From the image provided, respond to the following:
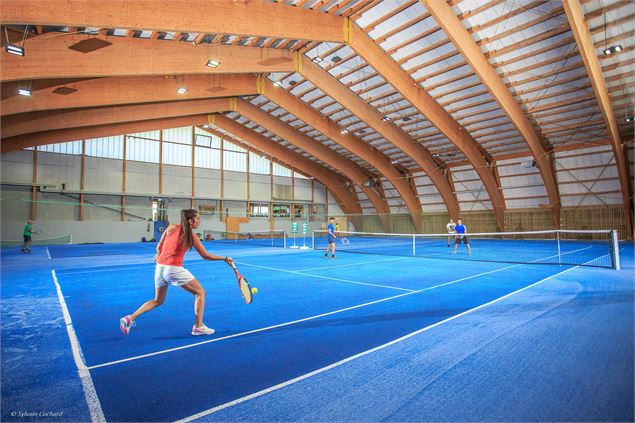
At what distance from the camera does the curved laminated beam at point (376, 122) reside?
20.6m

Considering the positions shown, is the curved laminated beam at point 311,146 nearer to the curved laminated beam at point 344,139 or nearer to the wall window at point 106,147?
the curved laminated beam at point 344,139

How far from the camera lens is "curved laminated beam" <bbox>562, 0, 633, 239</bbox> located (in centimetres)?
1327

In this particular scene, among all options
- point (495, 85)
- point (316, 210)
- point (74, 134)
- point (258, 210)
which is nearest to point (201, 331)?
point (495, 85)

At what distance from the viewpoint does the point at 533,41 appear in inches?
639

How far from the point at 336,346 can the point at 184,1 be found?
12716 millimetres

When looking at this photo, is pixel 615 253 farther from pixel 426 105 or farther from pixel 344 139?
pixel 344 139

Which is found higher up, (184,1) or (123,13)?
(184,1)

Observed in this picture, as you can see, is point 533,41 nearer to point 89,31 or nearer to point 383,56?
point 383,56

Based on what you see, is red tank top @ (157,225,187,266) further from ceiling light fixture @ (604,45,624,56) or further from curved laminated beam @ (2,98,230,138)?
curved laminated beam @ (2,98,230,138)

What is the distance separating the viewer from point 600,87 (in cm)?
1688

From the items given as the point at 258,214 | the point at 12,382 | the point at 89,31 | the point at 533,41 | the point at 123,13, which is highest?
the point at 533,41

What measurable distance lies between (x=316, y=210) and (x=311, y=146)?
40.4 ft

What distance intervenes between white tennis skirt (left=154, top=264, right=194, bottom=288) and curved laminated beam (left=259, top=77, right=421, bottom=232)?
2099cm

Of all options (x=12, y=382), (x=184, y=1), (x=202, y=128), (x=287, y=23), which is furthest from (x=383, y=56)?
(x=202, y=128)
